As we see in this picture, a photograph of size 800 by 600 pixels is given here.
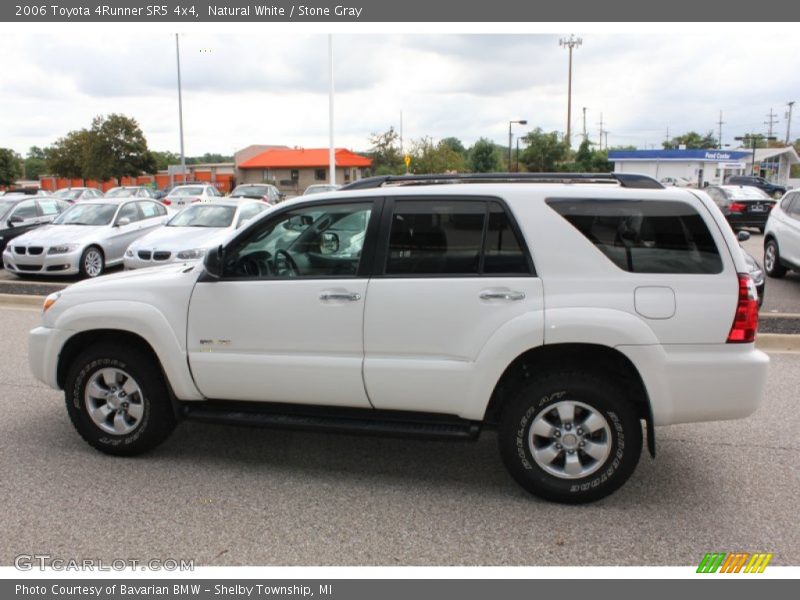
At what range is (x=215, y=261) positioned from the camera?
435 centimetres

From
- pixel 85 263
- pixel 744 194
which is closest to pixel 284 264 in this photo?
pixel 85 263

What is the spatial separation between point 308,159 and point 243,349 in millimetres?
66812

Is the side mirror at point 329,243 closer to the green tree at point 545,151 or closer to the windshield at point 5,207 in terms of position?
the windshield at point 5,207

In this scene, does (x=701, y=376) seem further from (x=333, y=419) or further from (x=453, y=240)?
(x=333, y=419)

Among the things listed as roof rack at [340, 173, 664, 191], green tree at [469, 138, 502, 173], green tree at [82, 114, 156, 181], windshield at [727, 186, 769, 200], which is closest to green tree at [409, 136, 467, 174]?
green tree at [469, 138, 502, 173]

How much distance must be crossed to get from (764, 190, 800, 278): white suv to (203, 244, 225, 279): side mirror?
10267 mm

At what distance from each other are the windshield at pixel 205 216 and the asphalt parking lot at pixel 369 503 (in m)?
7.57

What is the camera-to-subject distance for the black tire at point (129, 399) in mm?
4547

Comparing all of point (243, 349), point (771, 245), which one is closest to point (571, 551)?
point (243, 349)

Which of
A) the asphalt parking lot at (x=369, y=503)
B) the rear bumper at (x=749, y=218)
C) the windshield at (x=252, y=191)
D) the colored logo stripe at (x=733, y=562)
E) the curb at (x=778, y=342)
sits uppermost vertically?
the windshield at (x=252, y=191)

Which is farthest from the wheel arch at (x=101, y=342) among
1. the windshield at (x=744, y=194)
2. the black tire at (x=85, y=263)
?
the windshield at (x=744, y=194)

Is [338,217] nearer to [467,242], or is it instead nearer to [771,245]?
[467,242]

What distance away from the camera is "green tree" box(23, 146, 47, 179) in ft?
361

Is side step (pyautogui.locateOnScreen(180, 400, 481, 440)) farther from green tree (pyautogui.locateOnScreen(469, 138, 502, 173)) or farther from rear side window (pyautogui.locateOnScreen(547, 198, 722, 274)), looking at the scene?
green tree (pyautogui.locateOnScreen(469, 138, 502, 173))
